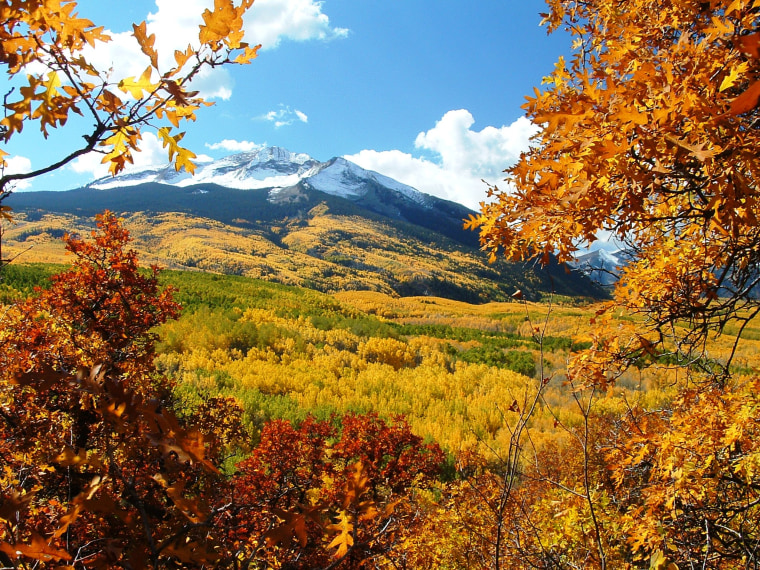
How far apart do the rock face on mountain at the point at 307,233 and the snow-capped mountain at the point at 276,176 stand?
846 mm

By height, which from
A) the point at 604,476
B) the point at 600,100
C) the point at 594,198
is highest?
the point at 600,100

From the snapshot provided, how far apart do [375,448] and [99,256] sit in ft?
13.3

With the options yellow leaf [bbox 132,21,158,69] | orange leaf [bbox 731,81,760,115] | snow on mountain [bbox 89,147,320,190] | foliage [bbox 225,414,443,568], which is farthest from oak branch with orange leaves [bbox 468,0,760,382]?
snow on mountain [bbox 89,147,320,190]

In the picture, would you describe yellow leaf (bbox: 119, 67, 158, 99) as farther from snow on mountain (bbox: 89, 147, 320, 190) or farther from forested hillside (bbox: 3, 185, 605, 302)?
snow on mountain (bbox: 89, 147, 320, 190)

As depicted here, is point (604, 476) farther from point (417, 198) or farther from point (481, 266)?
point (417, 198)

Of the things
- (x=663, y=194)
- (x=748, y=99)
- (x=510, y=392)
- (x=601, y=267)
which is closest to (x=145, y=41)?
(x=748, y=99)

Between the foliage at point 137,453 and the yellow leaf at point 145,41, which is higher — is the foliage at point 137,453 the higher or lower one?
the lower one

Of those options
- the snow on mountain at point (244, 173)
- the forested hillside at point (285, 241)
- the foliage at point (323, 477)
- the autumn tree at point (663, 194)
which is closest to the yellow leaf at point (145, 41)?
the autumn tree at point (663, 194)

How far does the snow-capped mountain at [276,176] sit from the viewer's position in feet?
442

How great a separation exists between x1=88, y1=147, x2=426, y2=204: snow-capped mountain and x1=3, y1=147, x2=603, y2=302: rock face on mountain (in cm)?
85

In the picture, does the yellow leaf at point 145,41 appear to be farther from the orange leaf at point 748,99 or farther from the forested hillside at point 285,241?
the forested hillside at point 285,241

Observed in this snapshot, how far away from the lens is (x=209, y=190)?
11956 centimetres

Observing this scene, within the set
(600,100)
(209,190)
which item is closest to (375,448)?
(600,100)

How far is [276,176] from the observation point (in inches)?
6471
